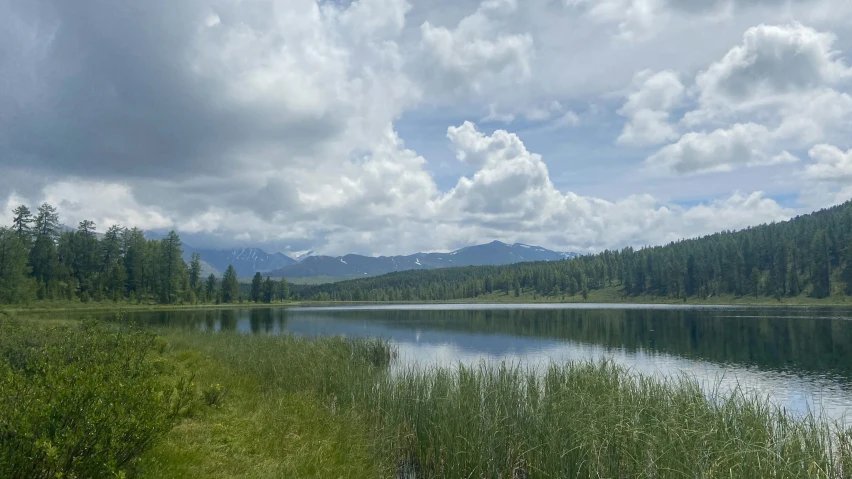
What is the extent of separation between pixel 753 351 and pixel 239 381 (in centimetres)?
3588

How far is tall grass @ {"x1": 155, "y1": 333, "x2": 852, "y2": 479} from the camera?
29.2ft

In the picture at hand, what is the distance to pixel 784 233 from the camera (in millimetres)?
130500

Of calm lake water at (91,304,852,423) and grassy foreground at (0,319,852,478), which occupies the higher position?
grassy foreground at (0,319,852,478)

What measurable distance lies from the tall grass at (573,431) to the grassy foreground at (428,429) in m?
0.04

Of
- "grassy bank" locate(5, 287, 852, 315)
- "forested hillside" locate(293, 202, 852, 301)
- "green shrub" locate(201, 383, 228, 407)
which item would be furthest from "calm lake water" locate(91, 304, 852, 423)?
"forested hillside" locate(293, 202, 852, 301)

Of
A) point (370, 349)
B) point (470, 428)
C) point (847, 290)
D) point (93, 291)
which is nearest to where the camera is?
point (470, 428)

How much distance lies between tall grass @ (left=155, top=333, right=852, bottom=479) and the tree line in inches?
3382

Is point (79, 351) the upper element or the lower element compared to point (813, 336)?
upper

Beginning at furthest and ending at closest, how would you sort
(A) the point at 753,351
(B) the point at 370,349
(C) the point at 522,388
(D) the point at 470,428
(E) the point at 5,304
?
(E) the point at 5,304 → (A) the point at 753,351 → (B) the point at 370,349 → (C) the point at 522,388 → (D) the point at 470,428

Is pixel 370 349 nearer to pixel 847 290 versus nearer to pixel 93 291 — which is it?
pixel 93 291

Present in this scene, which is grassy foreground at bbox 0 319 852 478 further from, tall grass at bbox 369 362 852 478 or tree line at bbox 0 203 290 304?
tree line at bbox 0 203 290 304

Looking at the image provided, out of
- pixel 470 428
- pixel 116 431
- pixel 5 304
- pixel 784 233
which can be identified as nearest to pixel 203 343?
pixel 470 428

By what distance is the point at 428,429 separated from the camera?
39.2ft

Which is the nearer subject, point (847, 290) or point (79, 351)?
point (79, 351)
